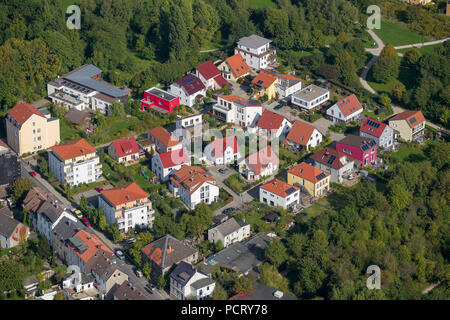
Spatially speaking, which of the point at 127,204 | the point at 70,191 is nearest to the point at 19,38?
the point at 70,191

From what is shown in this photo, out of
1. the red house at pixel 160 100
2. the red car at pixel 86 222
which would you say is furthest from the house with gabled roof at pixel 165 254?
the red house at pixel 160 100

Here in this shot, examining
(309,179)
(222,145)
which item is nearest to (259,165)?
(222,145)

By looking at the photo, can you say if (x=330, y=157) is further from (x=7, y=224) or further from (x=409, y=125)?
(x=7, y=224)

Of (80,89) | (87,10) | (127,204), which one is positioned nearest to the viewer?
(127,204)

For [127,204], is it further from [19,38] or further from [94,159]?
[19,38]

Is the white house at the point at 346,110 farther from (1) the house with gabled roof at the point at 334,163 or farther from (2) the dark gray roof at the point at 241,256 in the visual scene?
(2) the dark gray roof at the point at 241,256

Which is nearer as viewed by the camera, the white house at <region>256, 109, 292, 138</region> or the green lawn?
the white house at <region>256, 109, 292, 138</region>

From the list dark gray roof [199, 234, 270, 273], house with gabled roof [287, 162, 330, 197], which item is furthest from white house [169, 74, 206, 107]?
dark gray roof [199, 234, 270, 273]

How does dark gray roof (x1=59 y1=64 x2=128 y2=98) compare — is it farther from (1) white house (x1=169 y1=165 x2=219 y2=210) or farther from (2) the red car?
(2) the red car
